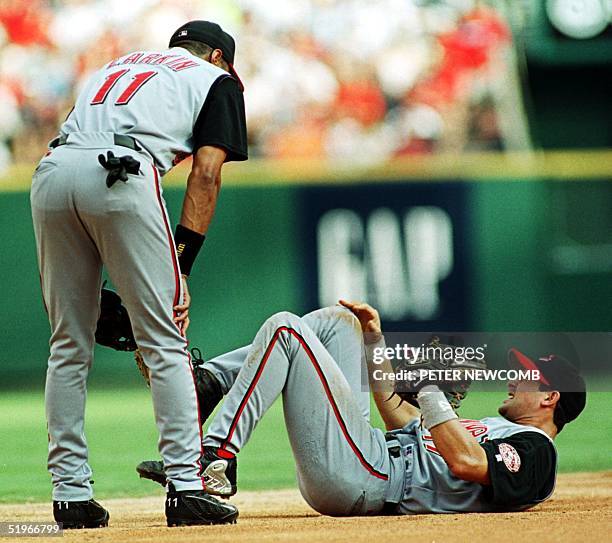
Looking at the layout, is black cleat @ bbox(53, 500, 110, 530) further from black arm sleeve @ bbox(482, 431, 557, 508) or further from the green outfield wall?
the green outfield wall

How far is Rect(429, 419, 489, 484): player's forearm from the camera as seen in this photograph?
3.00 meters

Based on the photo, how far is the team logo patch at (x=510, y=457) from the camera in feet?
10.0

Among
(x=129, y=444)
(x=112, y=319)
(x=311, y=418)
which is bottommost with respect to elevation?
(x=129, y=444)

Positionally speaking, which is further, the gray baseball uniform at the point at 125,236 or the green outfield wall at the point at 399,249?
the green outfield wall at the point at 399,249

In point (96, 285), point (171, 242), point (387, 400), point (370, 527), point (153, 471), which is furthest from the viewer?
point (387, 400)

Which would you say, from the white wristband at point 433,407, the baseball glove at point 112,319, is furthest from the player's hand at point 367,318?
the baseball glove at point 112,319

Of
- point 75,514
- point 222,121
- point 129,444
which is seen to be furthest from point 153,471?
point 129,444

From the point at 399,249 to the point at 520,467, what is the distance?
5743 mm

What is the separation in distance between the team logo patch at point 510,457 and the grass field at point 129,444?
5.85ft

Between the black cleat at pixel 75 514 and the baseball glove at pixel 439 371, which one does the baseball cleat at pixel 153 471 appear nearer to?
the black cleat at pixel 75 514

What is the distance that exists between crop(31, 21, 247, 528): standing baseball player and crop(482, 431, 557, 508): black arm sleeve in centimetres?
66

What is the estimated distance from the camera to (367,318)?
3375 mm

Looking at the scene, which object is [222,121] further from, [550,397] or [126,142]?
[550,397]

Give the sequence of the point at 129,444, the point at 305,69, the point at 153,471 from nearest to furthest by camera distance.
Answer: the point at 153,471, the point at 129,444, the point at 305,69
